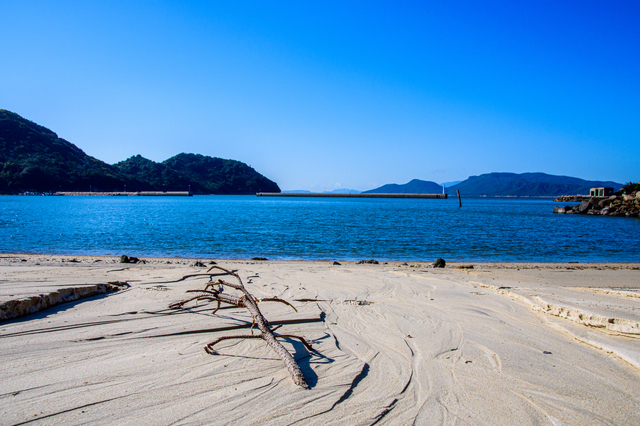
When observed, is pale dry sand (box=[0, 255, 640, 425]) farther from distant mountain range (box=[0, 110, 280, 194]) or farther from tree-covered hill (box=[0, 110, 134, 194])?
distant mountain range (box=[0, 110, 280, 194])

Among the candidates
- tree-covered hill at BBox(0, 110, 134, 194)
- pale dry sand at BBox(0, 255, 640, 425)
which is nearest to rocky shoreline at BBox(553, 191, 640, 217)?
pale dry sand at BBox(0, 255, 640, 425)

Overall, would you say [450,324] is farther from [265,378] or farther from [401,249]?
[401,249]

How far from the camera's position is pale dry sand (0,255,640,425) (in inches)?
94.4

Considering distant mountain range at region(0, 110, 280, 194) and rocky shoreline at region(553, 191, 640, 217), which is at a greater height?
distant mountain range at region(0, 110, 280, 194)

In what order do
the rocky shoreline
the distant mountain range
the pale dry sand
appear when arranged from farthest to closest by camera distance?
the distant mountain range
the rocky shoreline
the pale dry sand

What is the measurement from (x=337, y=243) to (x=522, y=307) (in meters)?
14.9

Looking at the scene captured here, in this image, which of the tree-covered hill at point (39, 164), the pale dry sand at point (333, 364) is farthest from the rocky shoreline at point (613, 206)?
the tree-covered hill at point (39, 164)

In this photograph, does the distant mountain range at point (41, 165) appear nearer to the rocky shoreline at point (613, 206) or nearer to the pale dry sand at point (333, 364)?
the pale dry sand at point (333, 364)

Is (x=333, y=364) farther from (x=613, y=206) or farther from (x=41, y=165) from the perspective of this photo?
(x=41, y=165)

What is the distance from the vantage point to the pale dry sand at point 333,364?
7.87ft

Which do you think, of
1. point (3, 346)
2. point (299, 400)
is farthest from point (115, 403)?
point (3, 346)

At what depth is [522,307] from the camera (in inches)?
217

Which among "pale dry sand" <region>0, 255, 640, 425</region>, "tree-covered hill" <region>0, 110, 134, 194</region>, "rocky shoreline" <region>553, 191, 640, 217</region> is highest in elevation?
"tree-covered hill" <region>0, 110, 134, 194</region>

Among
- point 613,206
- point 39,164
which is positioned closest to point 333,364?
point 613,206
